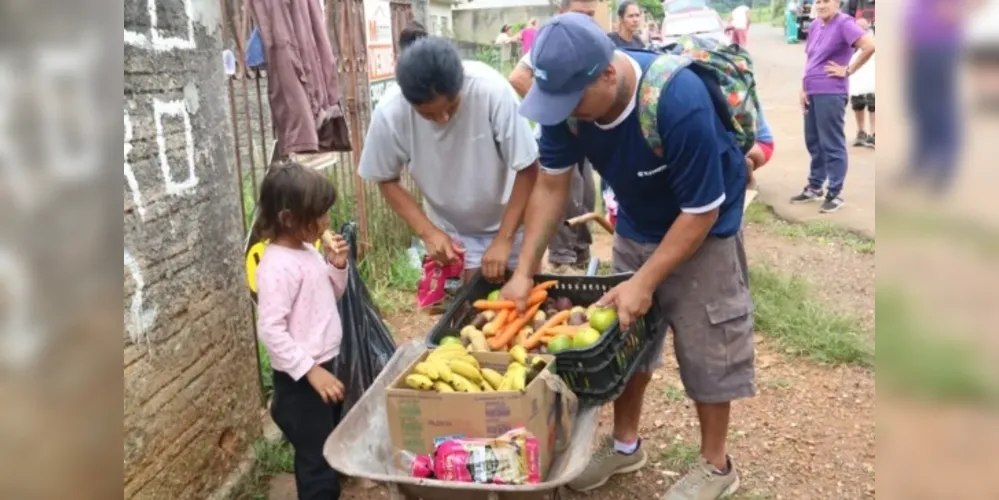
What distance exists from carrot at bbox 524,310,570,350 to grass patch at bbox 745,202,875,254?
4.76m

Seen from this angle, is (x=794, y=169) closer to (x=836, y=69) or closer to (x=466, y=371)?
(x=836, y=69)

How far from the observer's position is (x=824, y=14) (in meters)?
7.93

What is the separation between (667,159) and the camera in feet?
8.98

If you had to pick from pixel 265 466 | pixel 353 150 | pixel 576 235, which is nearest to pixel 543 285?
pixel 265 466

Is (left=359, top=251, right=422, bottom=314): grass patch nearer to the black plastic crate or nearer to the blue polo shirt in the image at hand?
the black plastic crate

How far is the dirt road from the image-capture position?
26.2 feet

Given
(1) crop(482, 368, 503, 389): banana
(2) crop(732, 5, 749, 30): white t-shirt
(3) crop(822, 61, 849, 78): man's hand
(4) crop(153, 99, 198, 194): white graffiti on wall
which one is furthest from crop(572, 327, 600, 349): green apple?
(2) crop(732, 5, 749, 30): white t-shirt

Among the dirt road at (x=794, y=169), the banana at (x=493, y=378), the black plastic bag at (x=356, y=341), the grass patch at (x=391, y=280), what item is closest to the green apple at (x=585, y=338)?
the banana at (x=493, y=378)

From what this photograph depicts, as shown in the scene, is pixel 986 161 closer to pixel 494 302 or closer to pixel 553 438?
pixel 553 438

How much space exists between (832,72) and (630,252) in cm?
558

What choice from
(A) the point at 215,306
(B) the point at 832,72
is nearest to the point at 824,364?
(A) the point at 215,306

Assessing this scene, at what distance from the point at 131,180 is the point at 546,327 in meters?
1.46

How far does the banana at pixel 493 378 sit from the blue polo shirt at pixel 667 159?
843 mm

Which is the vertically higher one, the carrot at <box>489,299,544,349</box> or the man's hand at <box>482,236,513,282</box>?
the man's hand at <box>482,236,513,282</box>
